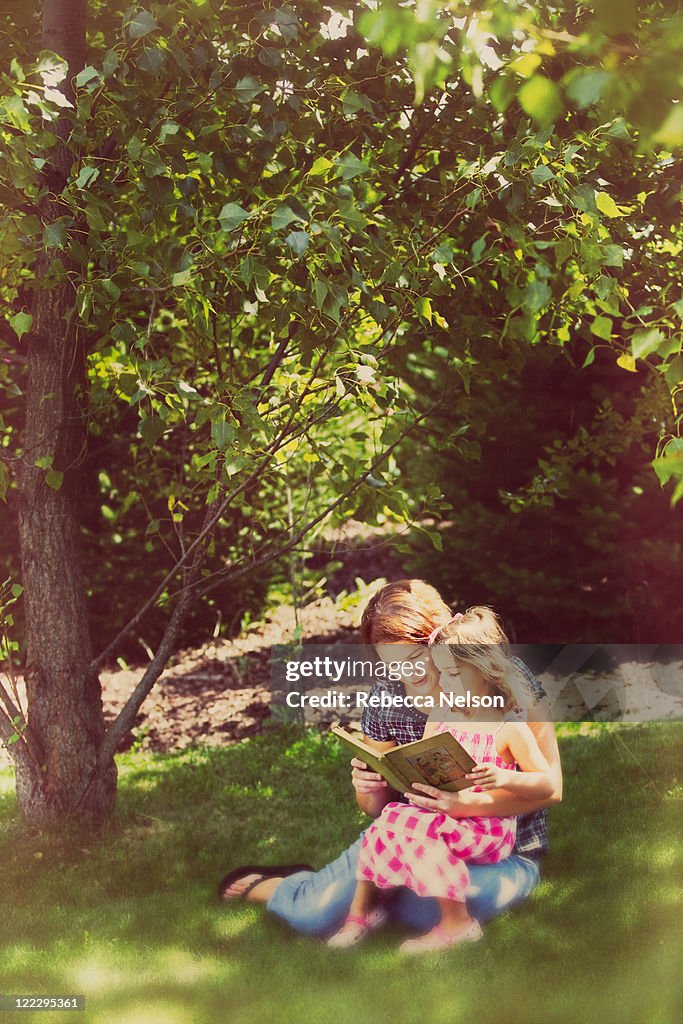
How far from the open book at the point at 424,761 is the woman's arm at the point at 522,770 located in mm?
80

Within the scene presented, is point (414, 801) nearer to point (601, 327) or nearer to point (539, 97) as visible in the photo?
point (601, 327)

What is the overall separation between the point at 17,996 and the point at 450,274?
2.29 meters

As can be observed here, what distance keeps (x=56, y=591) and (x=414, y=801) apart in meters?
1.44

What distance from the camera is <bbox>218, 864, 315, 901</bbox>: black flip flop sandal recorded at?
10.1ft

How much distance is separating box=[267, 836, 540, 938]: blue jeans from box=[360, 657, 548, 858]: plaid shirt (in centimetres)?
5

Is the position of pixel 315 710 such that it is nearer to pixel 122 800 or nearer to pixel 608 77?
pixel 122 800

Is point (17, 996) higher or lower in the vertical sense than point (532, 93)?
lower

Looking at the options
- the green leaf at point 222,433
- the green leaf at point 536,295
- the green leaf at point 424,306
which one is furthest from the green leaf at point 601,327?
the green leaf at point 222,433

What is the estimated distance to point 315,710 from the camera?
182 inches

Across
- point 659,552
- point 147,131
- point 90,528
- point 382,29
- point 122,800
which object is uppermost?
point 147,131

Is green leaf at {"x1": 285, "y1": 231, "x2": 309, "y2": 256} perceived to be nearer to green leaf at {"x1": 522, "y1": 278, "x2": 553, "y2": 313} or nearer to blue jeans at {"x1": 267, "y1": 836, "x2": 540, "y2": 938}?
green leaf at {"x1": 522, "y1": 278, "x2": 553, "y2": 313}

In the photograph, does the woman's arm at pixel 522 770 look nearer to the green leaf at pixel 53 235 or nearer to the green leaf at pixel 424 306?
the green leaf at pixel 424 306

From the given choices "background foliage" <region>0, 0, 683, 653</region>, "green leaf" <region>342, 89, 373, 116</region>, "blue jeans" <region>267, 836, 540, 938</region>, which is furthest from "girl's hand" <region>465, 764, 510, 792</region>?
"green leaf" <region>342, 89, 373, 116</region>

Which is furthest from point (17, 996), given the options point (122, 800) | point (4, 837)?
point (122, 800)
